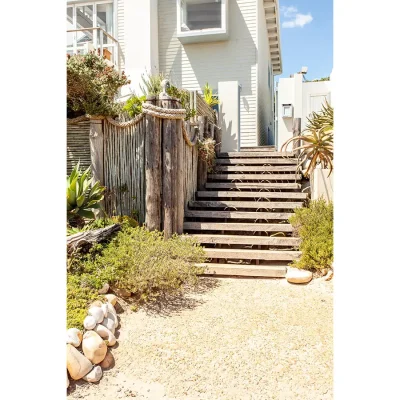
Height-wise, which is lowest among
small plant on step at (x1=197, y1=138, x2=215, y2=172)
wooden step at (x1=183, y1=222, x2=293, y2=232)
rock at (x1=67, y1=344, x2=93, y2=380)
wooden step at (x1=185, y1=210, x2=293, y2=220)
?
rock at (x1=67, y1=344, x2=93, y2=380)

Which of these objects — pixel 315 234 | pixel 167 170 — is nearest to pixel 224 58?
pixel 167 170

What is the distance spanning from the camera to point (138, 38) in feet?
39.4

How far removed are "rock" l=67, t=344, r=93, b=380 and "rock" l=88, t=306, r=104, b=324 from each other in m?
0.44

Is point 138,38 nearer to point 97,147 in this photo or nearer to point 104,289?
point 97,147

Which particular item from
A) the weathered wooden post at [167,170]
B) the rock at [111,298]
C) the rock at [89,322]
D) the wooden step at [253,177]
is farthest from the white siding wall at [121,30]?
the rock at [89,322]

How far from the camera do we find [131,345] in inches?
127

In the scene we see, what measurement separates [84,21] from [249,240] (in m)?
11.5

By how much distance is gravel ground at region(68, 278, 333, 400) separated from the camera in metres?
2.63

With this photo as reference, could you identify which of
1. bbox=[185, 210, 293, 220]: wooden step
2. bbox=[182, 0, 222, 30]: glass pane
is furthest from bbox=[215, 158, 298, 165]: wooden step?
bbox=[182, 0, 222, 30]: glass pane

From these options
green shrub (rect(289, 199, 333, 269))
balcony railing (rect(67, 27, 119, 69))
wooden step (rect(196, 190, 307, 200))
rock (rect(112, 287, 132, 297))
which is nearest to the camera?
rock (rect(112, 287, 132, 297))

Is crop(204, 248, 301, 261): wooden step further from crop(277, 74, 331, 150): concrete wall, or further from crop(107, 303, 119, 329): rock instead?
crop(277, 74, 331, 150): concrete wall
